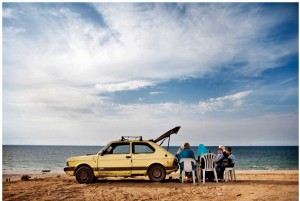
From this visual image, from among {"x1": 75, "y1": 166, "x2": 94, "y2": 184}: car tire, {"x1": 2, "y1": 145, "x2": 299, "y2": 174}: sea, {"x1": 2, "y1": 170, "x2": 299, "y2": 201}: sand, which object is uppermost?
{"x1": 75, "y1": 166, "x2": 94, "y2": 184}: car tire

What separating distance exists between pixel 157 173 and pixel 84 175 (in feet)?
7.96

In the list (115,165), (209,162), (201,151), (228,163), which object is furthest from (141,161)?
(228,163)

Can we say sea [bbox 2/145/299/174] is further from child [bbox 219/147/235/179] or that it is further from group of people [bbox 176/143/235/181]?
child [bbox 219/147/235/179]

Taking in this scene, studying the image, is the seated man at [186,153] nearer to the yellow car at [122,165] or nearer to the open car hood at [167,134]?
the yellow car at [122,165]

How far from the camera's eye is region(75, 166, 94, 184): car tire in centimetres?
976

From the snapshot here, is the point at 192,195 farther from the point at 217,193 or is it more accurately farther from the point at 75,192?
the point at 75,192

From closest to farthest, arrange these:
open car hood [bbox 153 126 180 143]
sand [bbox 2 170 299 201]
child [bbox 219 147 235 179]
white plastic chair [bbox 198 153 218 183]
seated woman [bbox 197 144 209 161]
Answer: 1. sand [bbox 2 170 299 201]
2. white plastic chair [bbox 198 153 218 183]
3. child [bbox 219 147 235 179]
4. seated woman [bbox 197 144 209 161]
5. open car hood [bbox 153 126 180 143]

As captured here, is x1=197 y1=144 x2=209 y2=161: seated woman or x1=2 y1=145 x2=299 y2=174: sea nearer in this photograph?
x1=197 y1=144 x2=209 y2=161: seated woman

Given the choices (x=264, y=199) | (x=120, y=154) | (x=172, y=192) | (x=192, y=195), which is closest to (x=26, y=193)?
(x=120, y=154)

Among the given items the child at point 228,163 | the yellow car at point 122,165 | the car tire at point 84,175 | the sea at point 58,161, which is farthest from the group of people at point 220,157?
the sea at point 58,161

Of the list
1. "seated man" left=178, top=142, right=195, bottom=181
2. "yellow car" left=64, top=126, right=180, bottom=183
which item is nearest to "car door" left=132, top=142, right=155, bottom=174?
"yellow car" left=64, top=126, right=180, bottom=183

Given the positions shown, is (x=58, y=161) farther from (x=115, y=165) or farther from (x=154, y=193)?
(x=154, y=193)

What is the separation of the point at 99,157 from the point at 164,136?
9.05 ft

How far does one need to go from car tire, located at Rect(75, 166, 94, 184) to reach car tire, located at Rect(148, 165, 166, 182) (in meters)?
1.95
